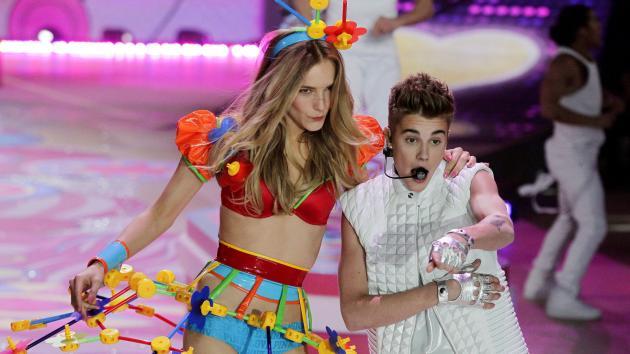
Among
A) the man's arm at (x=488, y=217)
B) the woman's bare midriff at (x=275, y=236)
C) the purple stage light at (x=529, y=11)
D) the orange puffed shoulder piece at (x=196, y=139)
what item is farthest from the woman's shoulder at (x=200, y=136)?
the purple stage light at (x=529, y=11)

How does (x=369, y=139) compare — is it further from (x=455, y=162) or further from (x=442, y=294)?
(x=442, y=294)

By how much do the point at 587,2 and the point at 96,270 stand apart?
6277mm

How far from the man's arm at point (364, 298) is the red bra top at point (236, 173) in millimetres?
150

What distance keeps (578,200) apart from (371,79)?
5.10ft

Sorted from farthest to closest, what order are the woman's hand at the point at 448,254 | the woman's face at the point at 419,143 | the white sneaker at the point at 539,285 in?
the white sneaker at the point at 539,285
the woman's face at the point at 419,143
the woman's hand at the point at 448,254

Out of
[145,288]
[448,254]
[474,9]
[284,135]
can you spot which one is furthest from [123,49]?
[448,254]

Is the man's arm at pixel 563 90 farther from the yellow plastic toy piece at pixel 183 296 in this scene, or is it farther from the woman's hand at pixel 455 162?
the yellow plastic toy piece at pixel 183 296

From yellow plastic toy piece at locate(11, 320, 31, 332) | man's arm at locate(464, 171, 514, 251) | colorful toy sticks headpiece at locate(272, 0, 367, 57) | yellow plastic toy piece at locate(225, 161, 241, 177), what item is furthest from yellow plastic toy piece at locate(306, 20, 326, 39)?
yellow plastic toy piece at locate(11, 320, 31, 332)

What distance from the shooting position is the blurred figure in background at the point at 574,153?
16.7 ft

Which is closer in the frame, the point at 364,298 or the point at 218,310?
the point at 364,298

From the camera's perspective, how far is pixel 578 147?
5117 mm

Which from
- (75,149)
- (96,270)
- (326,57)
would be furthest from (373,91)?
(75,149)

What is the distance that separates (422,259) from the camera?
7.35ft

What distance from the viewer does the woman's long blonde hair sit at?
2402 mm
